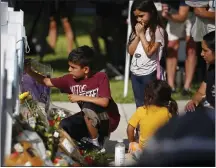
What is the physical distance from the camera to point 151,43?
246 inches

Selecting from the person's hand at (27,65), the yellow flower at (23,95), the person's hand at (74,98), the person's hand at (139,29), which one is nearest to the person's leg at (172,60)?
the person's hand at (139,29)

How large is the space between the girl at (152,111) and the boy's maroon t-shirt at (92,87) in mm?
295

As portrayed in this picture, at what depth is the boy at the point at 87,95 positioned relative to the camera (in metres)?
5.49

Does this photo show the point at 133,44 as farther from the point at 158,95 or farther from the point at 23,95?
the point at 23,95

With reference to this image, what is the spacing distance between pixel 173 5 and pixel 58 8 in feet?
7.55

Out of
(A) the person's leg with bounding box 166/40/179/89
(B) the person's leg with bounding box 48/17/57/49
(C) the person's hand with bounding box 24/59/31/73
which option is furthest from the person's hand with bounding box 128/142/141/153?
(B) the person's leg with bounding box 48/17/57/49

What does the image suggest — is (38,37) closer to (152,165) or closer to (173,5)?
(173,5)

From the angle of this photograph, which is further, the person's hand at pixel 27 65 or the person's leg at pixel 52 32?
the person's leg at pixel 52 32

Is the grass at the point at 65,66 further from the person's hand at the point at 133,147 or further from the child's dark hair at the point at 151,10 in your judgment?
the person's hand at the point at 133,147

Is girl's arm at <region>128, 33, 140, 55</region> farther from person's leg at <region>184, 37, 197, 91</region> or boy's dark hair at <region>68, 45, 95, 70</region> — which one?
person's leg at <region>184, 37, 197, 91</region>

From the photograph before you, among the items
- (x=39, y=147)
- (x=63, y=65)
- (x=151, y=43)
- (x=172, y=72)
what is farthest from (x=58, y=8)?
(x=39, y=147)

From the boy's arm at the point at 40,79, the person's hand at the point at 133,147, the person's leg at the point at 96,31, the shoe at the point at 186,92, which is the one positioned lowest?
the shoe at the point at 186,92

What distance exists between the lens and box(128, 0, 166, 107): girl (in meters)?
6.22

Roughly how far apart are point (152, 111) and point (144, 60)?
3.23 feet
